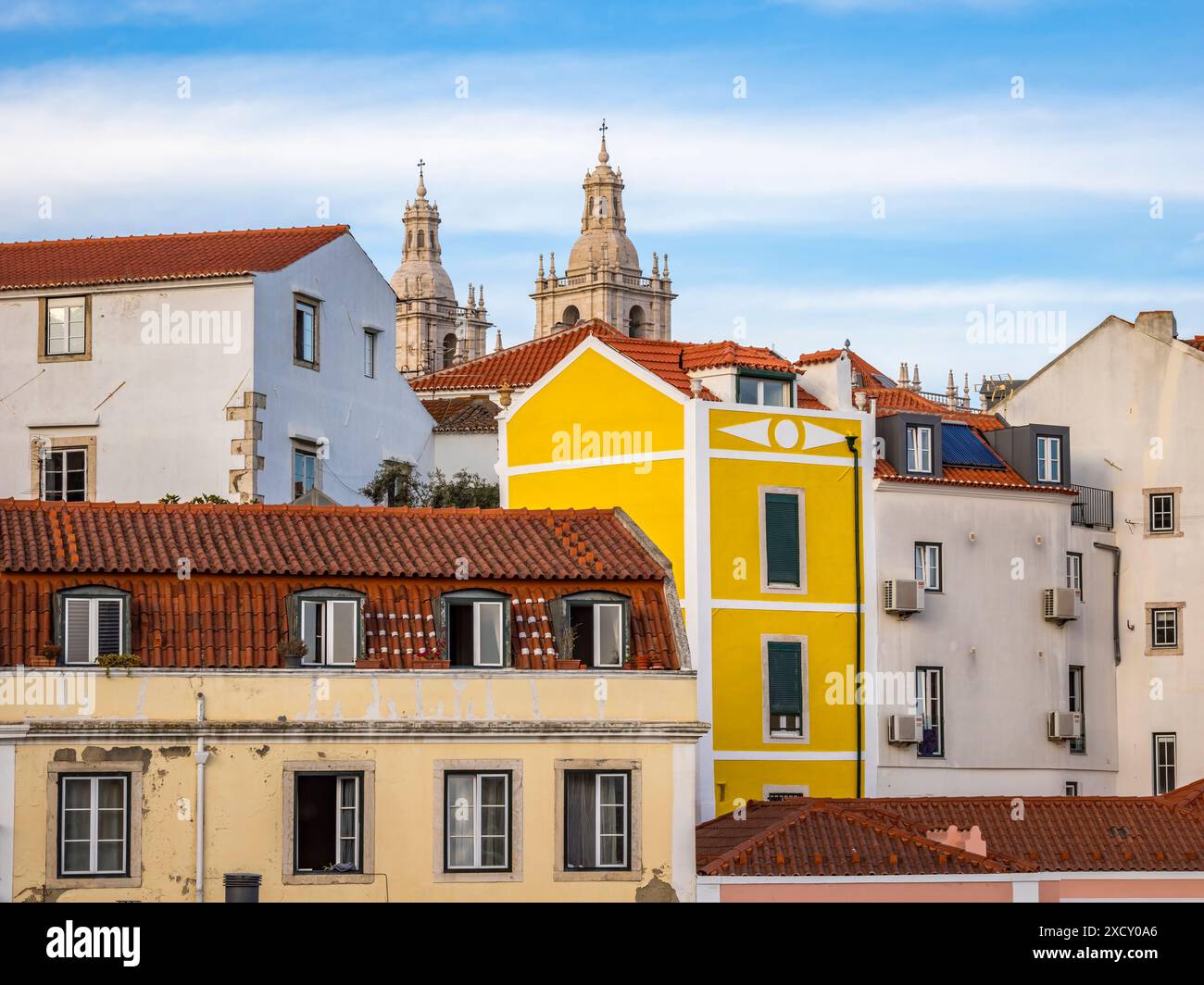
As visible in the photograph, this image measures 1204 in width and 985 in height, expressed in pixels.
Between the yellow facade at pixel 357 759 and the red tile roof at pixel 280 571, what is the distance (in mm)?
701

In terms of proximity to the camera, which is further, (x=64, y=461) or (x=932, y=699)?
(x=64, y=461)

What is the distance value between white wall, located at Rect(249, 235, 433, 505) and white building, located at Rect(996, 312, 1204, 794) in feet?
58.7

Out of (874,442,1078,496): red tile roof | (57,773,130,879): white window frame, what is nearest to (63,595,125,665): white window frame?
(57,773,130,879): white window frame

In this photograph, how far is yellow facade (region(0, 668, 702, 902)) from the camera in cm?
3797

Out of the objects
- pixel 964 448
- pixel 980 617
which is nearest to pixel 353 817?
pixel 980 617

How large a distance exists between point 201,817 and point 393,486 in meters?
25.4

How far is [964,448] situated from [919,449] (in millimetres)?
2948

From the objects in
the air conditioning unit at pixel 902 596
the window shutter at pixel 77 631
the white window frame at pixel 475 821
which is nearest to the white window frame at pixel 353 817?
the white window frame at pixel 475 821

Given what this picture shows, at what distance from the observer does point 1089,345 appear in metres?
64.7

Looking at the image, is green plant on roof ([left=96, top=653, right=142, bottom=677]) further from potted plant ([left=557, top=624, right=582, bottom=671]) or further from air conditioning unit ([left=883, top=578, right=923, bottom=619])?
air conditioning unit ([left=883, top=578, right=923, bottom=619])

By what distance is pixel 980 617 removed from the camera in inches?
2276

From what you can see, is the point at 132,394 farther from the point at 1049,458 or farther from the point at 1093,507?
the point at 1093,507
